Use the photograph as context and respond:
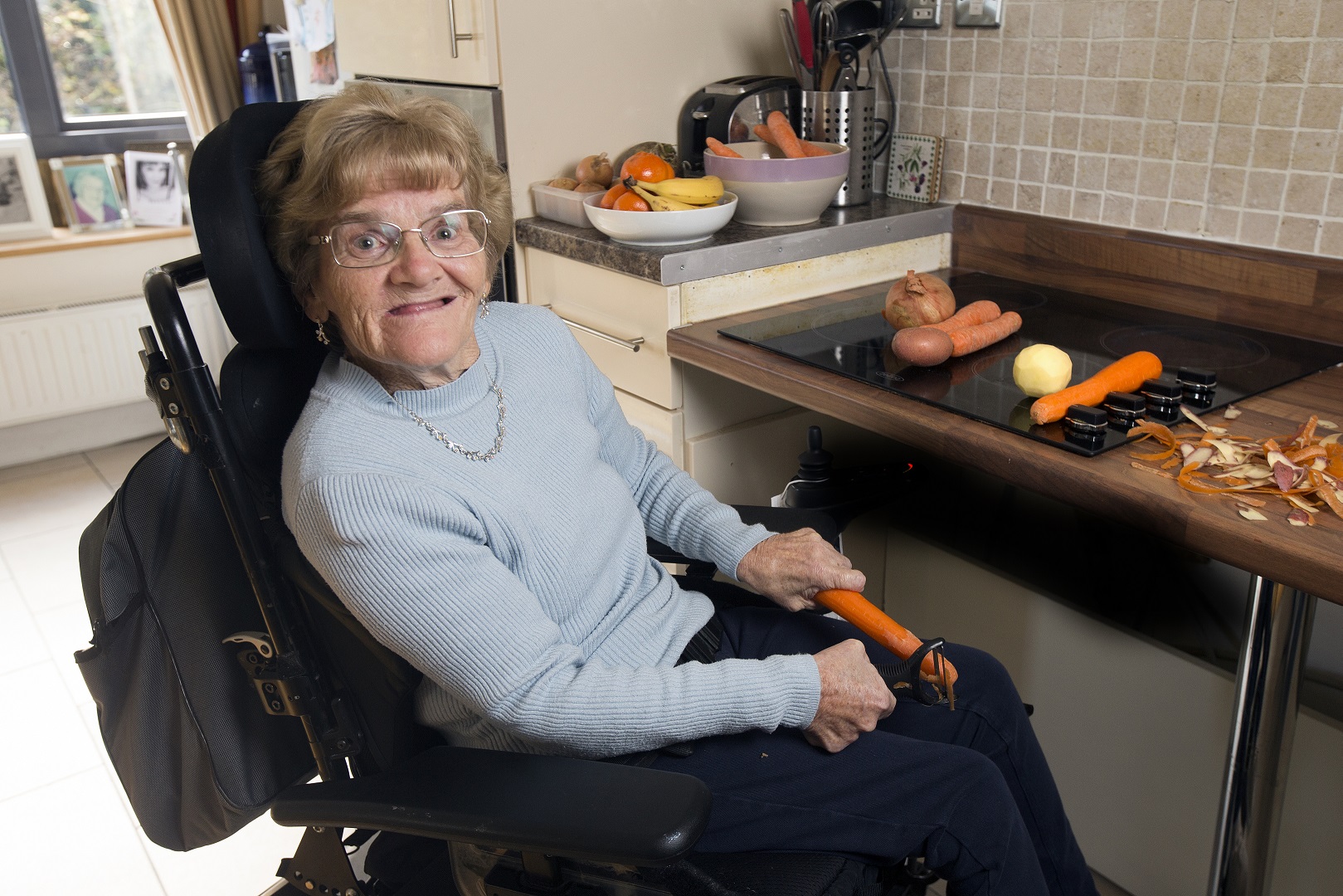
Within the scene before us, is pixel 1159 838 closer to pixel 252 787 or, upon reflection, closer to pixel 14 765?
pixel 252 787

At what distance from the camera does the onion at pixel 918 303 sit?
5.03ft

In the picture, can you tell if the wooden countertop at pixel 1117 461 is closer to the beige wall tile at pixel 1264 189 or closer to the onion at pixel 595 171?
the beige wall tile at pixel 1264 189

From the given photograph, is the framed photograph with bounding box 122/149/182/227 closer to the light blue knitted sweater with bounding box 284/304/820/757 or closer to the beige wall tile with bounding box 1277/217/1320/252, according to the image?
the light blue knitted sweater with bounding box 284/304/820/757

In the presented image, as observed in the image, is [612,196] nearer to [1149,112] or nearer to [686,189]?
[686,189]

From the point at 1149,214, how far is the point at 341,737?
4.92 feet

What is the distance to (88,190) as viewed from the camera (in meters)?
3.57

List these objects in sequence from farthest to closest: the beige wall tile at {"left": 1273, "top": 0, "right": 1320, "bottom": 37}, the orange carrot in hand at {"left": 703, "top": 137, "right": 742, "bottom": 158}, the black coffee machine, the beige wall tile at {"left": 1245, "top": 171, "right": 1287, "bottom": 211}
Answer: the black coffee machine, the orange carrot in hand at {"left": 703, "top": 137, "right": 742, "bottom": 158}, the beige wall tile at {"left": 1245, "top": 171, "right": 1287, "bottom": 211}, the beige wall tile at {"left": 1273, "top": 0, "right": 1320, "bottom": 37}

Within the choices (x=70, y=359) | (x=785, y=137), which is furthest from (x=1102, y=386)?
(x=70, y=359)

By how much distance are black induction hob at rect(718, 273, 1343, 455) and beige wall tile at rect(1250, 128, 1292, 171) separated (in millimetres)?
250

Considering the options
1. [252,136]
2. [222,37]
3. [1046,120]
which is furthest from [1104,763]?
[222,37]

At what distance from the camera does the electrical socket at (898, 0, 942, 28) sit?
1941mm

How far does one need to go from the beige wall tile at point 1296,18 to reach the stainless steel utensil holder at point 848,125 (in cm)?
70

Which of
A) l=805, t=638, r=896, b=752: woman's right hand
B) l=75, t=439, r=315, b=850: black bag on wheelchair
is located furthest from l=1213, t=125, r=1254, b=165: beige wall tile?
l=75, t=439, r=315, b=850: black bag on wheelchair

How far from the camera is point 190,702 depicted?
3.33 feet
